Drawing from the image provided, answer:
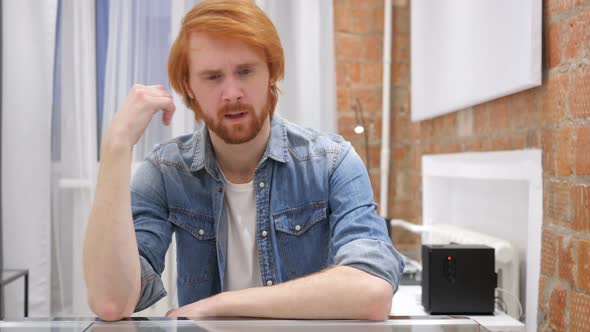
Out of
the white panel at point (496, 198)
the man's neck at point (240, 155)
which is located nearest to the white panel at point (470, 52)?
the white panel at point (496, 198)

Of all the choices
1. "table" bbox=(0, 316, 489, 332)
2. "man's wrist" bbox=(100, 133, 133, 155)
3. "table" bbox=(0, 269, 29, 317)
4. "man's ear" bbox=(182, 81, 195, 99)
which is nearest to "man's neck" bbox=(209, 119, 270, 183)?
"man's ear" bbox=(182, 81, 195, 99)

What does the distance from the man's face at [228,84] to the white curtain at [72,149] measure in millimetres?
1503

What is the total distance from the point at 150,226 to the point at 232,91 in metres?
0.35

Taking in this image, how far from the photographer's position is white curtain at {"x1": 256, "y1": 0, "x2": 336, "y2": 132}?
2.52 meters

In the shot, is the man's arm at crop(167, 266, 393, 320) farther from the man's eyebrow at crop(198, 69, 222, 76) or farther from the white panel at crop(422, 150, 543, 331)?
the white panel at crop(422, 150, 543, 331)

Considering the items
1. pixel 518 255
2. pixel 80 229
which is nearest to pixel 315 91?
pixel 518 255

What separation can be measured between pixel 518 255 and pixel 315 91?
1.10 metres

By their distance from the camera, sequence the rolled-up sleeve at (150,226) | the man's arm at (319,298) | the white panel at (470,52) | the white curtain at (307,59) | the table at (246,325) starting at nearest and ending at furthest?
the table at (246,325) → the man's arm at (319,298) → the rolled-up sleeve at (150,226) → the white panel at (470,52) → the white curtain at (307,59)

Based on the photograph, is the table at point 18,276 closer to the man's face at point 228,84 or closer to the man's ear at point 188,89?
the man's ear at point 188,89

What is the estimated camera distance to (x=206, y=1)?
125 centimetres

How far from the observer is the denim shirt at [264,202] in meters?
1.30

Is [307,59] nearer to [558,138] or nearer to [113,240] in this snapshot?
[558,138]

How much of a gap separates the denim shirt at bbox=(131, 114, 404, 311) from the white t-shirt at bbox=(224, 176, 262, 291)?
3 centimetres

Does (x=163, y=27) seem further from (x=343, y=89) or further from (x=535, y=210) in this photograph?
(x=535, y=210)
